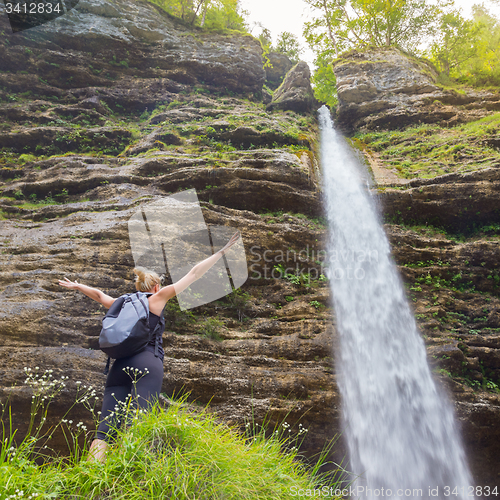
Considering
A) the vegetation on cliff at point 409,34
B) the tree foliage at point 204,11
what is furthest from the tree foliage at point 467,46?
the tree foliage at point 204,11

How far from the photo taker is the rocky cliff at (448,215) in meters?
7.09

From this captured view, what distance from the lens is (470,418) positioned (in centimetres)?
657

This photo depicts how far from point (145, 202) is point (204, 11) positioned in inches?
766

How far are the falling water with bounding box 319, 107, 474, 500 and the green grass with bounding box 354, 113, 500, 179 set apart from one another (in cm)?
443

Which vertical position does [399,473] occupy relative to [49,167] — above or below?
below

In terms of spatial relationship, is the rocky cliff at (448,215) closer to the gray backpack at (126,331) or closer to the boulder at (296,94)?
the boulder at (296,94)

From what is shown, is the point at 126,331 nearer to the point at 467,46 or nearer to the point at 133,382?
the point at 133,382

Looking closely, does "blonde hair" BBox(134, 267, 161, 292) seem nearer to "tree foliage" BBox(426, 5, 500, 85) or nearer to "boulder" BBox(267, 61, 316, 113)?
"boulder" BBox(267, 61, 316, 113)

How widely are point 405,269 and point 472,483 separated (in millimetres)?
5093

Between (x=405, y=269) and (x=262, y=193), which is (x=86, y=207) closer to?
(x=262, y=193)

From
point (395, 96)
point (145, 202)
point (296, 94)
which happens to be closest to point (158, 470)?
point (145, 202)

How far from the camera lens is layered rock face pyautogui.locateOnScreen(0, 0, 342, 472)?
599 centimetres

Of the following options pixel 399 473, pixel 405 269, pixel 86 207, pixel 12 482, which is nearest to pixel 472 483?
pixel 399 473

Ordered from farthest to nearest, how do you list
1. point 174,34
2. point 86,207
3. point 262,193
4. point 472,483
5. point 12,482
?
point 174,34
point 262,193
point 86,207
point 472,483
point 12,482
